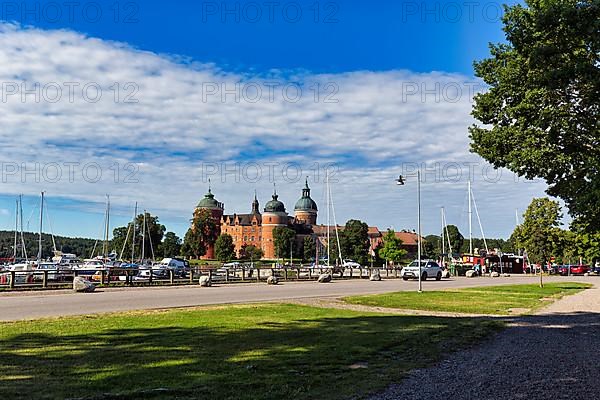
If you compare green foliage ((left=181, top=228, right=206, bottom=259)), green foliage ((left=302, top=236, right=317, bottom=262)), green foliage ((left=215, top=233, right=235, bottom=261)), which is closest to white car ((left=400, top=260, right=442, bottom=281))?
green foliage ((left=215, top=233, right=235, bottom=261))

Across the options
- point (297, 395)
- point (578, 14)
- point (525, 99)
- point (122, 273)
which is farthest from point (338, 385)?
point (122, 273)

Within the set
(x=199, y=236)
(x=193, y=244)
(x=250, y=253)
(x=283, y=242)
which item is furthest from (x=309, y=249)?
(x=193, y=244)

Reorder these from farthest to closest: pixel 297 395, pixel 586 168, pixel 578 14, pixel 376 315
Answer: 1. pixel 376 315
2. pixel 586 168
3. pixel 578 14
4. pixel 297 395

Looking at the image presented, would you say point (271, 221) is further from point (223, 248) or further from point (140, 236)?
point (140, 236)

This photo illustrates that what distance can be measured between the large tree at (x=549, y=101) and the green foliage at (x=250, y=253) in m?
148

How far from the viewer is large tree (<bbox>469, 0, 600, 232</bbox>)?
14648 mm

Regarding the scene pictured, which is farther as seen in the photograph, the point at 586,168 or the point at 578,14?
the point at 586,168

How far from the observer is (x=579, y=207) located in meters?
15.3

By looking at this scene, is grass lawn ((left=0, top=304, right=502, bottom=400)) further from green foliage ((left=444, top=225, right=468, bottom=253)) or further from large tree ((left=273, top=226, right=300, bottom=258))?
green foliage ((left=444, top=225, right=468, bottom=253))

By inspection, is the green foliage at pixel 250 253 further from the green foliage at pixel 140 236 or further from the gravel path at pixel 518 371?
the gravel path at pixel 518 371

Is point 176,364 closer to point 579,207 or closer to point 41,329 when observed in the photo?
point 41,329

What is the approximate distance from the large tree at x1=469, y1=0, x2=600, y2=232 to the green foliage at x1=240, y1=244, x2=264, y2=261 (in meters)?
148

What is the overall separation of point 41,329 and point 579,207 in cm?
1321

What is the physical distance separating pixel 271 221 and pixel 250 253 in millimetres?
14028
